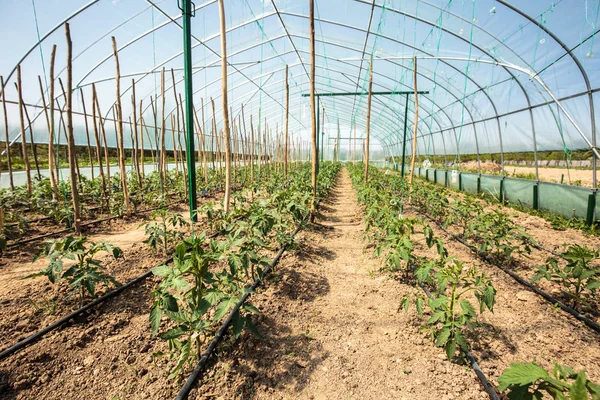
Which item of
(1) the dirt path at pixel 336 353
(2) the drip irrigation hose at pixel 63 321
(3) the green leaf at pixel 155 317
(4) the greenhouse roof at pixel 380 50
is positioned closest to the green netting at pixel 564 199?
(4) the greenhouse roof at pixel 380 50

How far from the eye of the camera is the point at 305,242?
186 inches

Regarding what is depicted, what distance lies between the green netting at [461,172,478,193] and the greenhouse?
0.26 ft

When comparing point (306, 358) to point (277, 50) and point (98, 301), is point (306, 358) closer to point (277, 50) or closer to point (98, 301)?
point (98, 301)

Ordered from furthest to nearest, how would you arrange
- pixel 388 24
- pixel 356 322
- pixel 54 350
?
pixel 388 24 → pixel 356 322 → pixel 54 350

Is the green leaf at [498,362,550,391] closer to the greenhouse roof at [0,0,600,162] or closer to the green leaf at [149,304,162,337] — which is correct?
the green leaf at [149,304,162,337]

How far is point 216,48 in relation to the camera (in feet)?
30.8

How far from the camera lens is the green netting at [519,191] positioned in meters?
7.38

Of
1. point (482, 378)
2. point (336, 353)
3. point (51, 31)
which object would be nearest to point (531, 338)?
point (482, 378)

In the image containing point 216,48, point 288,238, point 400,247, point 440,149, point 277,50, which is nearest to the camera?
point 400,247

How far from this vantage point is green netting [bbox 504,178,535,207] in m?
7.38

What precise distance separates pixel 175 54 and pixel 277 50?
11.6 feet

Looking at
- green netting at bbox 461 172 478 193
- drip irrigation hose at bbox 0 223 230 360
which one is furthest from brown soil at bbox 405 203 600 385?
green netting at bbox 461 172 478 193

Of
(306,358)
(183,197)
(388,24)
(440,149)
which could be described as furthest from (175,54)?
(440,149)

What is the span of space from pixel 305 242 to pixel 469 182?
867 cm
